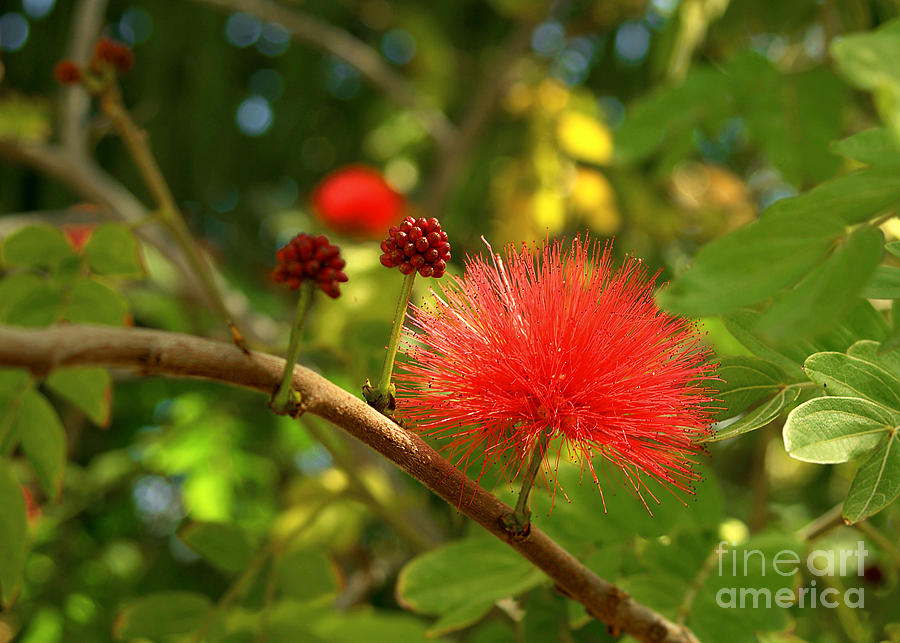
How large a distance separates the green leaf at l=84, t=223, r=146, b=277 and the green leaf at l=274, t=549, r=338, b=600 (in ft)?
1.61

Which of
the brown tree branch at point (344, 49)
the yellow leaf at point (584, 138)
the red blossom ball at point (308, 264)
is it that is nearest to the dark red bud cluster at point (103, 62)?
the red blossom ball at point (308, 264)

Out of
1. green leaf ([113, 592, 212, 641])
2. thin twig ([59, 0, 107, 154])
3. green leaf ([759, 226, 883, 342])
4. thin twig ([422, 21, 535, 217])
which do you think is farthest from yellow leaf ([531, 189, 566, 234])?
green leaf ([759, 226, 883, 342])

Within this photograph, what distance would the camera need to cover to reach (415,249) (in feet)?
2.16

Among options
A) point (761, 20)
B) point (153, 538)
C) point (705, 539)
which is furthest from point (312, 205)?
point (705, 539)

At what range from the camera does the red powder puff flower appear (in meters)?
0.77

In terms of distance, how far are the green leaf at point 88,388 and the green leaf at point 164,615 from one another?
28 cm

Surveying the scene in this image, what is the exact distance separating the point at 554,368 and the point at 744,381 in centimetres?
21

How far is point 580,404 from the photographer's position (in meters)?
0.79

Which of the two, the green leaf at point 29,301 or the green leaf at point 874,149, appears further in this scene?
the green leaf at point 29,301

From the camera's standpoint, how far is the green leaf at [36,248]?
109cm

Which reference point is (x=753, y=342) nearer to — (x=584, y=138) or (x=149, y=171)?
(x=149, y=171)

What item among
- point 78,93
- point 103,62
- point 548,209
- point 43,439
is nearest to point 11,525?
point 43,439

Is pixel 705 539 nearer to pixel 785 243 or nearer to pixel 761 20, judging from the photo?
pixel 785 243

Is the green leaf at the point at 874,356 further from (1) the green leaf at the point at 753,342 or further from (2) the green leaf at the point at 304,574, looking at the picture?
(2) the green leaf at the point at 304,574
